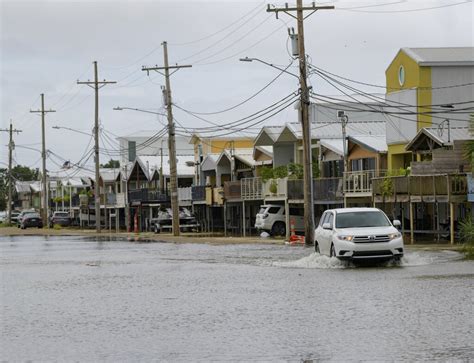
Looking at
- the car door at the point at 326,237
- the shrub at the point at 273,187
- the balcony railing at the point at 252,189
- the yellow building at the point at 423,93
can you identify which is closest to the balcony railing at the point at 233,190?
the balcony railing at the point at 252,189

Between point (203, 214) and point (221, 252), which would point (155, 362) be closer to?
point (221, 252)

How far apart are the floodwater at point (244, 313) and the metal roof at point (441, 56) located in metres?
25.4

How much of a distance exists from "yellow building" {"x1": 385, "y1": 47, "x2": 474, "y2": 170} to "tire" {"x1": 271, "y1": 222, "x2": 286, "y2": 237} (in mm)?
9625

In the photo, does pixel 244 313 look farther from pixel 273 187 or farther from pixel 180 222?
pixel 180 222

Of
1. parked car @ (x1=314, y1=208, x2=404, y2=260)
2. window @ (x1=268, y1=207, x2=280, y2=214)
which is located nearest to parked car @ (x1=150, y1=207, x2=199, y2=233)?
window @ (x1=268, y1=207, x2=280, y2=214)

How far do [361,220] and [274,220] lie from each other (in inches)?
1341

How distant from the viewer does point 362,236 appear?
2584cm

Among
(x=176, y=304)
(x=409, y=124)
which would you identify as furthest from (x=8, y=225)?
(x=176, y=304)

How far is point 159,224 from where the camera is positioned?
7544 cm

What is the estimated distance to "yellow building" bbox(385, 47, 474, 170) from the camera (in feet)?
171

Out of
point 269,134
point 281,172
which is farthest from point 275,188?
point 269,134

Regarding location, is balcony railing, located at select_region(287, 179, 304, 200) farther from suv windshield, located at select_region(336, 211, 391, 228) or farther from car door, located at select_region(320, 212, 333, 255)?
suv windshield, located at select_region(336, 211, 391, 228)

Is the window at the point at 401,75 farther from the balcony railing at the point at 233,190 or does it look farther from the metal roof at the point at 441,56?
the balcony railing at the point at 233,190

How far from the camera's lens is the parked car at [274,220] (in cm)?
6086
